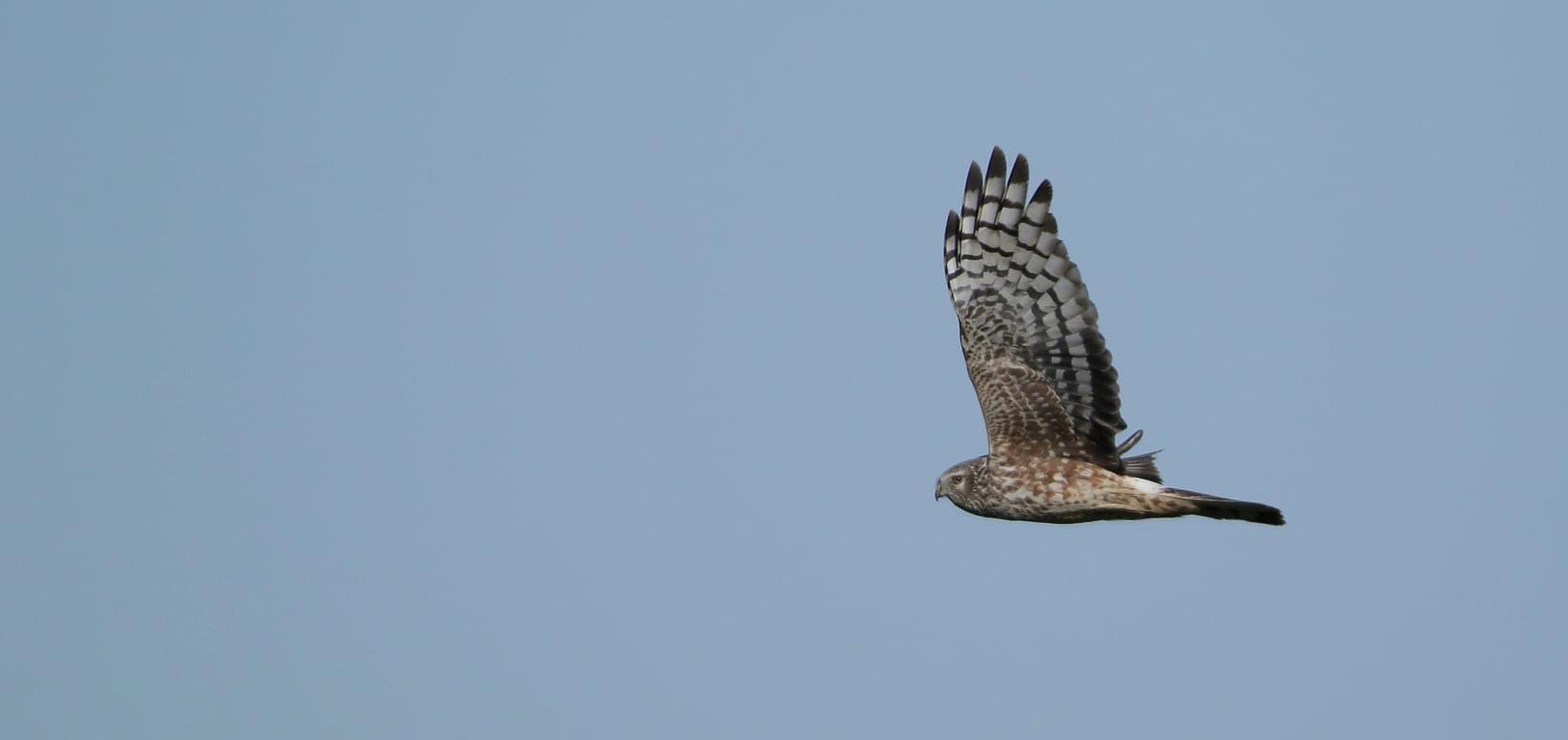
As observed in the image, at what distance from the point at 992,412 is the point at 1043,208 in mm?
1326

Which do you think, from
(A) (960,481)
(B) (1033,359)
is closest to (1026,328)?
(B) (1033,359)

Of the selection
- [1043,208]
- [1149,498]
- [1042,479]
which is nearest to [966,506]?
[1042,479]

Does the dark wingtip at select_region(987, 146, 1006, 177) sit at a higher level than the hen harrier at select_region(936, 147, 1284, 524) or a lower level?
higher

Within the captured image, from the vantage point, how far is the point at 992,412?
404 inches

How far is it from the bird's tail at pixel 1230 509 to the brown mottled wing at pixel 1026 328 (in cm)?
73

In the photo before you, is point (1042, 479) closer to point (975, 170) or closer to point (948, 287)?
point (948, 287)

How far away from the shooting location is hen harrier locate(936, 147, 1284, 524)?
10.0 m

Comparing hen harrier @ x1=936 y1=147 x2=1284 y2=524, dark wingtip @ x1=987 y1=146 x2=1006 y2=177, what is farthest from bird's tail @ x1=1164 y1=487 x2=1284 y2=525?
dark wingtip @ x1=987 y1=146 x2=1006 y2=177

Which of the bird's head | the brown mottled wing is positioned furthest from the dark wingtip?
the bird's head

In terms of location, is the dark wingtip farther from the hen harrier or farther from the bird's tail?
the bird's tail

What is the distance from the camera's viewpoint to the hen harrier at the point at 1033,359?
1004 centimetres

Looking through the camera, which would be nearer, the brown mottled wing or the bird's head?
the brown mottled wing

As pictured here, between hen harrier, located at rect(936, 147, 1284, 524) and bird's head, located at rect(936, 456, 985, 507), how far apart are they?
0.15 meters

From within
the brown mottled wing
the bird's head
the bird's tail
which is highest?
the brown mottled wing
